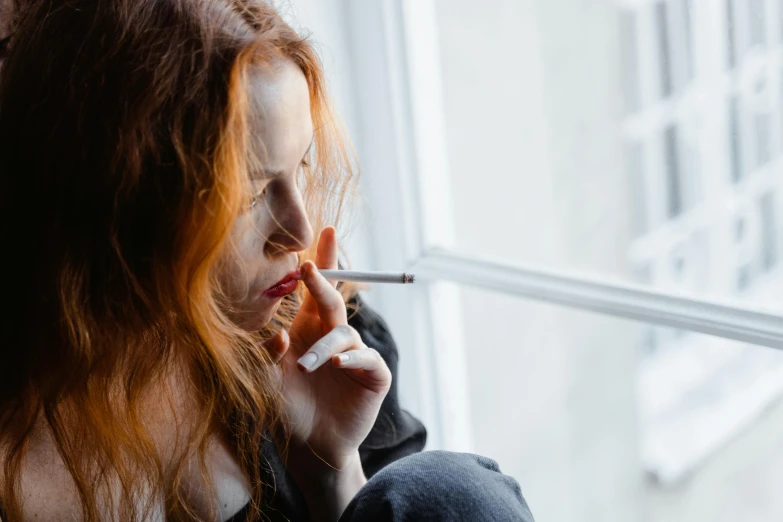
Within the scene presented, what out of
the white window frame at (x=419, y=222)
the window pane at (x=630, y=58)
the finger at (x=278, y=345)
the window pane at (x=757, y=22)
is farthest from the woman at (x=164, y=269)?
the window pane at (x=630, y=58)

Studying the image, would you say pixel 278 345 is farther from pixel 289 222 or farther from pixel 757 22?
pixel 757 22

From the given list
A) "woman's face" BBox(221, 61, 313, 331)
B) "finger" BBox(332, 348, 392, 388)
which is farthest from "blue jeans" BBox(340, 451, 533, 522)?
"woman's face" BBox(221, 61, 313, 331)

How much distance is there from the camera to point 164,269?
2.39 feet

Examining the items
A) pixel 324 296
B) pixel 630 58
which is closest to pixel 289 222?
pixel 324 296

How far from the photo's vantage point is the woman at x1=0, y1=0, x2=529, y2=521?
694 mm

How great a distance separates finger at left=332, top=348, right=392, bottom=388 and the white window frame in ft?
1.18

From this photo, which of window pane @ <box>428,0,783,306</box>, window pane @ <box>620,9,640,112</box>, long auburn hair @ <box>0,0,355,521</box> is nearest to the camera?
long auburn hair @ <box>0,0,355,521</box>

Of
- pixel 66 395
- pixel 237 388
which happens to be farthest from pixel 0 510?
pixel 237 388

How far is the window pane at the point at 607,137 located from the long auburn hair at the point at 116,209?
623mm

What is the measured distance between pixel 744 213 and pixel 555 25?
0.56m

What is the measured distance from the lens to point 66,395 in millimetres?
776

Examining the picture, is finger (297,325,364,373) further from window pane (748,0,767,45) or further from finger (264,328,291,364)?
window pane (748,0,767,45)

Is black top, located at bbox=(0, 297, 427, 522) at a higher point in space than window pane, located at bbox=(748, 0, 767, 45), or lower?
lower

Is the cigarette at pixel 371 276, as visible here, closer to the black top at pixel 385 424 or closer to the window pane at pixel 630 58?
the black top at pixel 385 424
